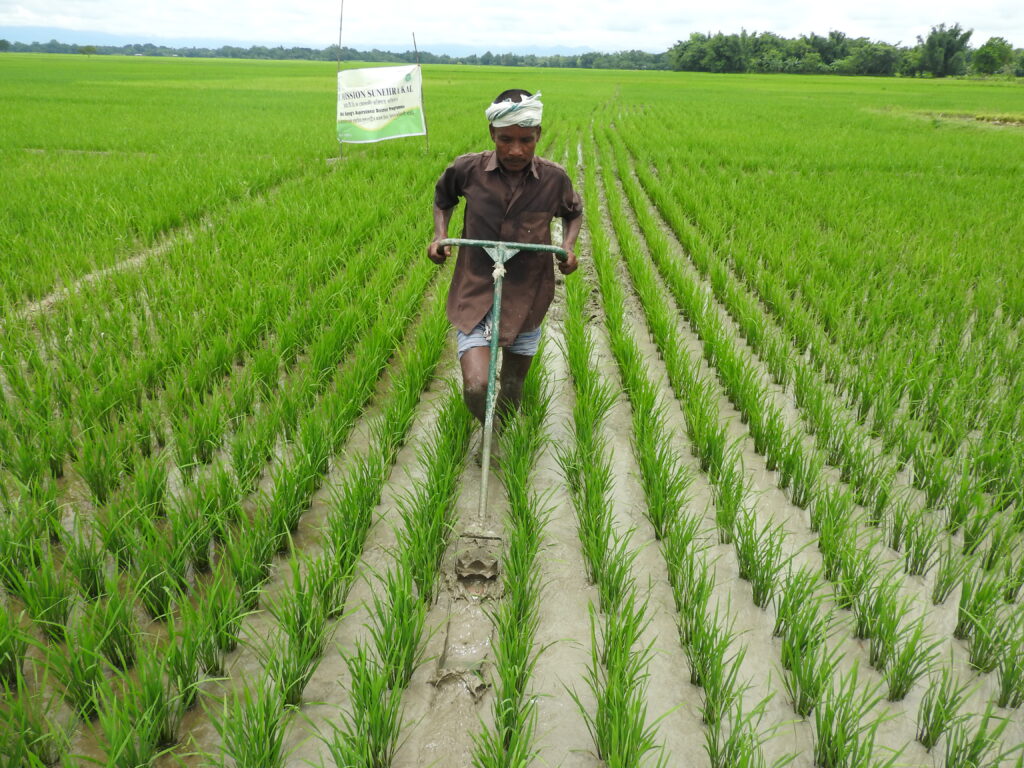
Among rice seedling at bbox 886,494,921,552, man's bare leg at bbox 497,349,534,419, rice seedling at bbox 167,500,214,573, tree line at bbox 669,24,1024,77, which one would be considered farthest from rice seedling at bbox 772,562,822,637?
tree line at bbox 669,24,1024,77

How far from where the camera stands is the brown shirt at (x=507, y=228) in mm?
2148

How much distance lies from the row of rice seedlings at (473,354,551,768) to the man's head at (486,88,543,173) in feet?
3.08

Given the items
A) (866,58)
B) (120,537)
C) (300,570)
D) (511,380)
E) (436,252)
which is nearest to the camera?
(120,537)

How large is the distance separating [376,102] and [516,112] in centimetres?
705

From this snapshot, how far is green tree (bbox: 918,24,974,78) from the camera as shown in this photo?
195ft

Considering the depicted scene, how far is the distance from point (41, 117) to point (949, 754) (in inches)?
665

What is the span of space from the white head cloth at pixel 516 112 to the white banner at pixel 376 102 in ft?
22.1

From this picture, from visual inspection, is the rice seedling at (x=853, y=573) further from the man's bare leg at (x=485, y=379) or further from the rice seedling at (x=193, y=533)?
the rice seedling at (x=193, y=533)

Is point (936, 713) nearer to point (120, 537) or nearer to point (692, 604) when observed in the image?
point (692, 604)

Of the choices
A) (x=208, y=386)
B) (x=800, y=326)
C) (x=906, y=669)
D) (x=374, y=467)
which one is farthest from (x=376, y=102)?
(x=906, y=669)

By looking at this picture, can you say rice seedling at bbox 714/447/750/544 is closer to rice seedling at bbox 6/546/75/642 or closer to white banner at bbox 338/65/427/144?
rice seedling at bbox 6/546/75/642

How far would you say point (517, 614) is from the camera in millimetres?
1576

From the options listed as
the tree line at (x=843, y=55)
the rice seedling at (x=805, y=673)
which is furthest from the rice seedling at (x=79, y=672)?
the tree line at (x=843, y=55)

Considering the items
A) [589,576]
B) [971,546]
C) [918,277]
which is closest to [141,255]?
[589,576]
